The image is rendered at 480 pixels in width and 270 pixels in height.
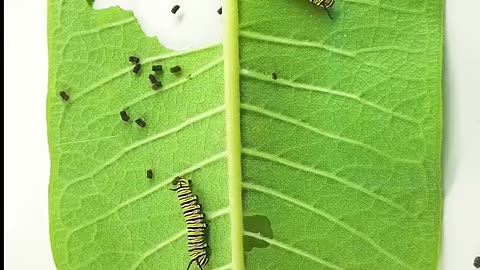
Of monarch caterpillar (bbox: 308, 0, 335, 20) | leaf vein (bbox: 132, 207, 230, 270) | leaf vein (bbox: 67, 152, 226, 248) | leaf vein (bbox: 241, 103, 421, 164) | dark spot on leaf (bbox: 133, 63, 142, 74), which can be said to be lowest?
leaf vein (bbox: 132, 207, 230, 270)

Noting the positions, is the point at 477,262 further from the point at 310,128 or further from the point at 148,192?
the point at 148,192

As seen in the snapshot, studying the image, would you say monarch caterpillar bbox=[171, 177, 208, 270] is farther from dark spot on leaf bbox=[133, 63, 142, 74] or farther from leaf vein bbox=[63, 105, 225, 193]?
dark spot on leaf bbox=[133, 63, 142, 74]

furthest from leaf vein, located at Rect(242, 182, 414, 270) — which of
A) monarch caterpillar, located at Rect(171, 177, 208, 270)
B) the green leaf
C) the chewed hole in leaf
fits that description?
the chewed hole in leaf

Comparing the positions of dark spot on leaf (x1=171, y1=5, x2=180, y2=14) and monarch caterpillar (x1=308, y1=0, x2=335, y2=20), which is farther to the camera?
dark spot on leaf (x1=171, y1=5, x2=180, y2=14)

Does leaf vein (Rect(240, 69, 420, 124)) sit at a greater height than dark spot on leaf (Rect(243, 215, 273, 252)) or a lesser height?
greater

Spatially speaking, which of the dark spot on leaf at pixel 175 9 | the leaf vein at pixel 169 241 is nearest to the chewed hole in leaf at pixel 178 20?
the dark spot on leaf at pixel 175 9

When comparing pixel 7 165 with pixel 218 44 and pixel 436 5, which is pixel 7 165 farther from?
pixel 436 5

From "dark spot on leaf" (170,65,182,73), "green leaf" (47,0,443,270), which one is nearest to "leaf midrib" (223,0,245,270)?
"green leaf" (47,0,443,270)

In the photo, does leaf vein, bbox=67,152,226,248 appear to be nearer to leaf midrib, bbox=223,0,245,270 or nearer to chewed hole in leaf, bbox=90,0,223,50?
leaf midrib, bbox=223,0,245,270

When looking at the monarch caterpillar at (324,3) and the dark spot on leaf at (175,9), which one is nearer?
the monarch caterpillar at (324,3)

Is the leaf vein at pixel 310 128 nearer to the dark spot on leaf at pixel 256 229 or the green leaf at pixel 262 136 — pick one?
the green leaf at pixel 262 136
